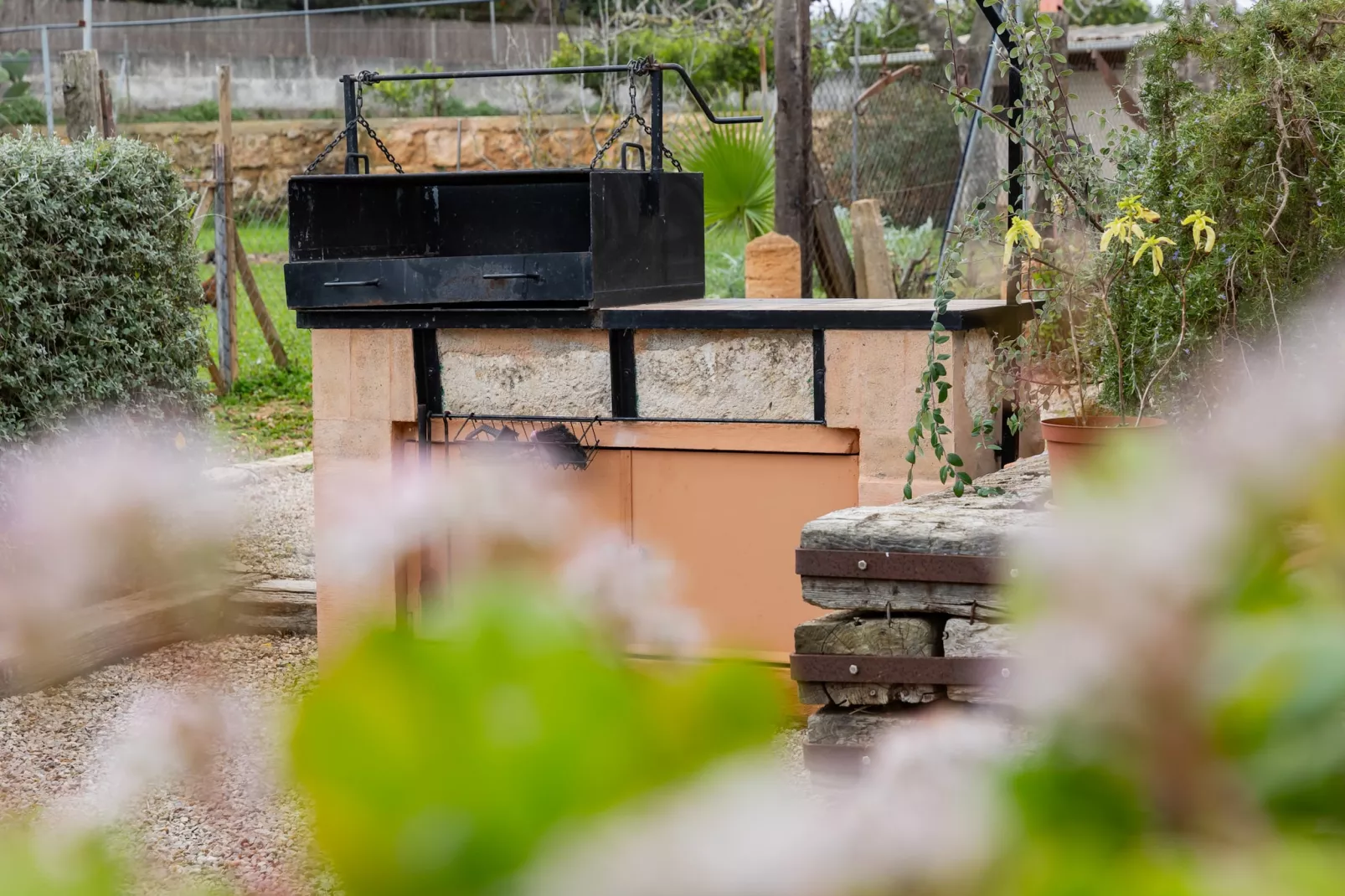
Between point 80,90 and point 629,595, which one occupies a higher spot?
point 80,90

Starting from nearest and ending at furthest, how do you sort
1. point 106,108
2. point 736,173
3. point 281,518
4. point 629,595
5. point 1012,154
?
1. point 629,595
2. point 1012,154
3. point 281,518
4. point 106,108
5. point 736,173

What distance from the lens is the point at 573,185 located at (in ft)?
16.4

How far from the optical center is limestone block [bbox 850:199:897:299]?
744 cm

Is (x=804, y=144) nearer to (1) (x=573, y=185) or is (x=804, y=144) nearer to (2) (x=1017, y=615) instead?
(1) (x=573, y=185)

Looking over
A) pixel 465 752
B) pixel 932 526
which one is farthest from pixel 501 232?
pixel 465 752

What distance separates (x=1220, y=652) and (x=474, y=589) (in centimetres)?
15

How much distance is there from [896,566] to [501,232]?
237 cm

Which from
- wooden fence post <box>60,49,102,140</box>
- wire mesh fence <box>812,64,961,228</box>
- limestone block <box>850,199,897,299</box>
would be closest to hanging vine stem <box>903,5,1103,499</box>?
limestone block <box>850,199,897,299</box>

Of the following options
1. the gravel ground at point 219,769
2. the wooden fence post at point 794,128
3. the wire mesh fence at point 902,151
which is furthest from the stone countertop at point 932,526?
the wire mesh fence at point 902,151

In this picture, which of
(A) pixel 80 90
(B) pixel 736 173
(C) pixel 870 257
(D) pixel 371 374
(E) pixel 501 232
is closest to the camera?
(D) pixel 371 374

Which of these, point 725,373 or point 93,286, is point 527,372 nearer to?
point 725,373

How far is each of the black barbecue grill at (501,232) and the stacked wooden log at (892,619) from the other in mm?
1333

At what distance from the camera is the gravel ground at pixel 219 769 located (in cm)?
36

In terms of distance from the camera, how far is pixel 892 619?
121 inches
